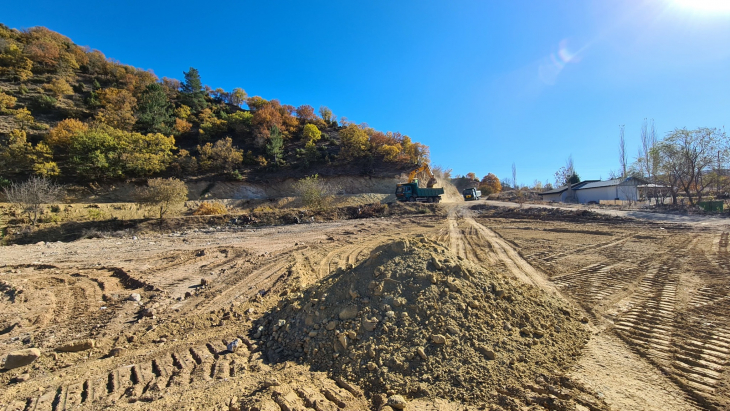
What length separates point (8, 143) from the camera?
27047mm

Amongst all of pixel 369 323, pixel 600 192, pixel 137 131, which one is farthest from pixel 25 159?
pixel 600 192

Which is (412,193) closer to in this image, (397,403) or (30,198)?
(397,403)

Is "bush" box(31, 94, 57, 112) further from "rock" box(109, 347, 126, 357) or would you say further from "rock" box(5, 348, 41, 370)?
"rock" box(109, 347, 126, 357)

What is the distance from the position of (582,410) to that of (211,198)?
112 feet

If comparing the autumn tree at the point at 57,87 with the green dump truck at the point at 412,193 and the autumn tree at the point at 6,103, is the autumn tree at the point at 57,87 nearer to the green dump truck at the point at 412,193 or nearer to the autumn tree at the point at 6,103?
the autumn tree at the point at 6,103

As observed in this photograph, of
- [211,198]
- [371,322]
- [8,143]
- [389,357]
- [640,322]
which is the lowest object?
[640,322]

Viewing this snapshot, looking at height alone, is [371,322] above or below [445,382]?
above

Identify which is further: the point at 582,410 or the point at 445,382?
the point at 445,382

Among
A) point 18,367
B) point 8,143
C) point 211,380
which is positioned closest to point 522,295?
point 211,380

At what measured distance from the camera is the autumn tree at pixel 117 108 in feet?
114

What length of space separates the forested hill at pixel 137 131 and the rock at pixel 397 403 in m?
34.2

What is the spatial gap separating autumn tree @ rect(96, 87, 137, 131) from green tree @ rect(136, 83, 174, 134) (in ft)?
3.88

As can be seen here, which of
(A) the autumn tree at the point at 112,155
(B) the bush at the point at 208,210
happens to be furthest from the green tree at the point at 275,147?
(B) the bush at the point at 208,210

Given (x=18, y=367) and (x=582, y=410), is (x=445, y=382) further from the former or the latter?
(x=18, y=367)
